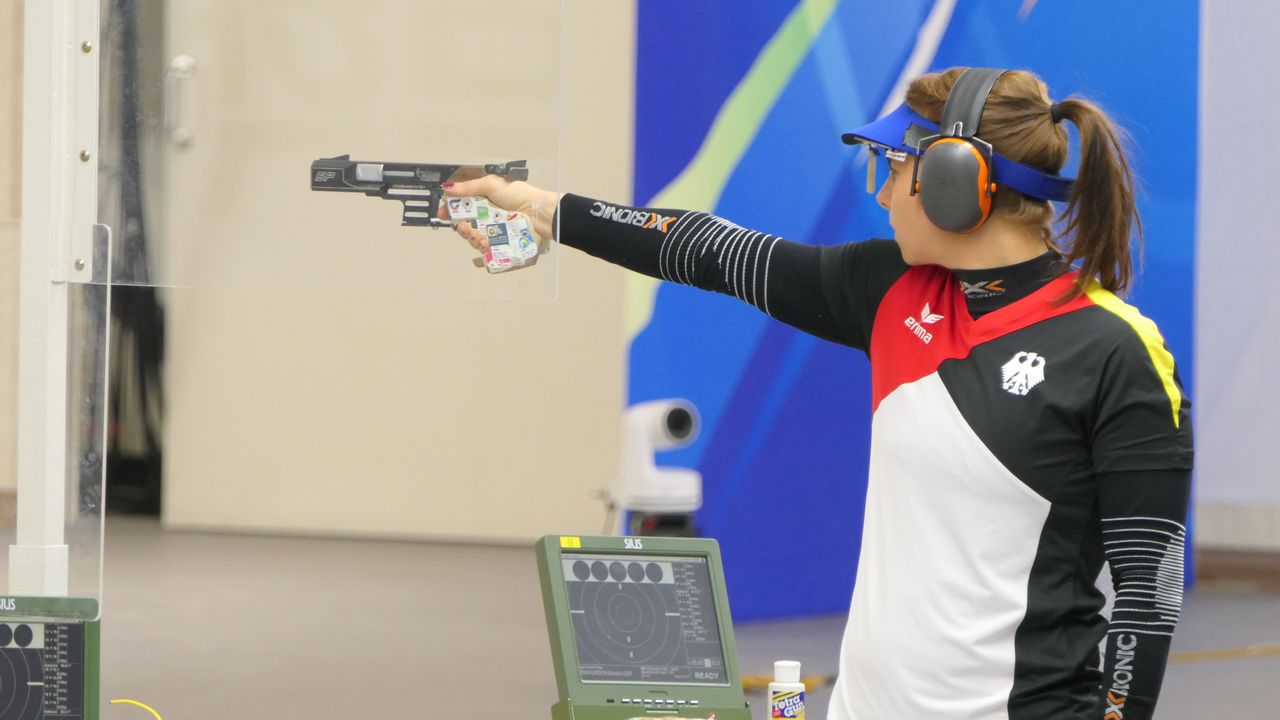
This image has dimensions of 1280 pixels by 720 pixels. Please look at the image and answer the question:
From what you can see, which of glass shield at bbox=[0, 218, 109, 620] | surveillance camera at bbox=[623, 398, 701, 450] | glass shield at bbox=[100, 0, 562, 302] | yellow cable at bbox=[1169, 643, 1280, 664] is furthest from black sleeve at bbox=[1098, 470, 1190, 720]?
yellow cable at bbox=[1169, 643, 1280, 664]

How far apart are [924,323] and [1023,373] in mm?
139

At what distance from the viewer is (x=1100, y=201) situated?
4.99 feet

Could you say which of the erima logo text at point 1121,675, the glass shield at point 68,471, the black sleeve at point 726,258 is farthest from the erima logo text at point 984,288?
the glass shield at point 68,471

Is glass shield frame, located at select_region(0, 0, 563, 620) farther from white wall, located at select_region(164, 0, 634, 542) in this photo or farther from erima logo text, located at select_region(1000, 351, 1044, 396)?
white wall, located at select_region(164, 0, 634, 542)

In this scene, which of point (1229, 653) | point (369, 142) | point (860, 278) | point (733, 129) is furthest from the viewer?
point (733, 129)

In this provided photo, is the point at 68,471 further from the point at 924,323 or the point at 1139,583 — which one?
the point at 1139,583

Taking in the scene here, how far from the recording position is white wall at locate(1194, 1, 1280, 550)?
Answer: 6047 millimetres

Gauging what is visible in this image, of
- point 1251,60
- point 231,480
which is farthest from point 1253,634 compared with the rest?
point 231,480

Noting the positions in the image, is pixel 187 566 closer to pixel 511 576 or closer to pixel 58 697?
pixel 511 576

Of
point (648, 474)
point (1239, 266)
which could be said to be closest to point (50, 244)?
point (648, 474)

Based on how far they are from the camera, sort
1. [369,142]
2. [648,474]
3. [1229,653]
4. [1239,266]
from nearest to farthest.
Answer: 1. [369,142]
2. [648,474]
3. [1229,653]
4. [1239,266]

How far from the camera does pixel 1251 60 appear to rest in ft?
19.9

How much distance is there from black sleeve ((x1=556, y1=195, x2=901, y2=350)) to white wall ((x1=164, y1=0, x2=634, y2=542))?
16.9ft

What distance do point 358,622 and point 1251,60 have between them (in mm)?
4160
